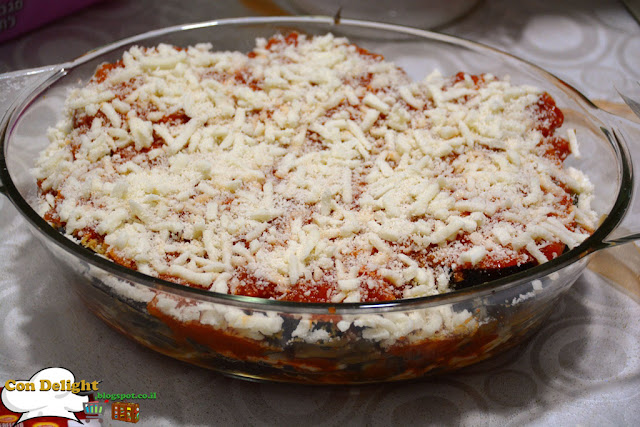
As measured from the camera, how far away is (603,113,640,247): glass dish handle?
0.82 metres

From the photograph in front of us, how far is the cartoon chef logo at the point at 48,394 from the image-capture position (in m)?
0.78

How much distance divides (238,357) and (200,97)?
1.57 ft

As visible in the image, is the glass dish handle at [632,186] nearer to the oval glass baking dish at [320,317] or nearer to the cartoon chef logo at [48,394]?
the oval glass baking dish at [320,317]

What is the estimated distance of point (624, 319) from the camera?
0.99m

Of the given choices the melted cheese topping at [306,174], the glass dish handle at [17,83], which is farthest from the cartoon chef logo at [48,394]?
the glass dish handle at [17,83]

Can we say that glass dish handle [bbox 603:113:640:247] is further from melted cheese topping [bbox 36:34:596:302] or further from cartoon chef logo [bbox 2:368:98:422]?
cartoon chef logo [bbox 2:368:98:422]

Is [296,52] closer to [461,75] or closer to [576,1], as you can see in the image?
[461,75]

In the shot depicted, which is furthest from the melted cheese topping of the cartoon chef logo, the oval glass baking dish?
the cartoon chef logo

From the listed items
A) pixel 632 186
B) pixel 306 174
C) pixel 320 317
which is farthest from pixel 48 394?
pixel 632 186

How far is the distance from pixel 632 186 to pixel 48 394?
81 centimetres

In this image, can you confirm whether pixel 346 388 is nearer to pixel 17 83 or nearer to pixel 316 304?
pixel 316 304

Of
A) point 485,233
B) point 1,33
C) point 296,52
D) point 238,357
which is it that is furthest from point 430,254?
point 1,33

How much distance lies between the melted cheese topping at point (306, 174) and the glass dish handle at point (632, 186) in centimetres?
7

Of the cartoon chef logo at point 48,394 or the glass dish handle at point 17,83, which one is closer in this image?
the cartoon chef logo at point 48,394
